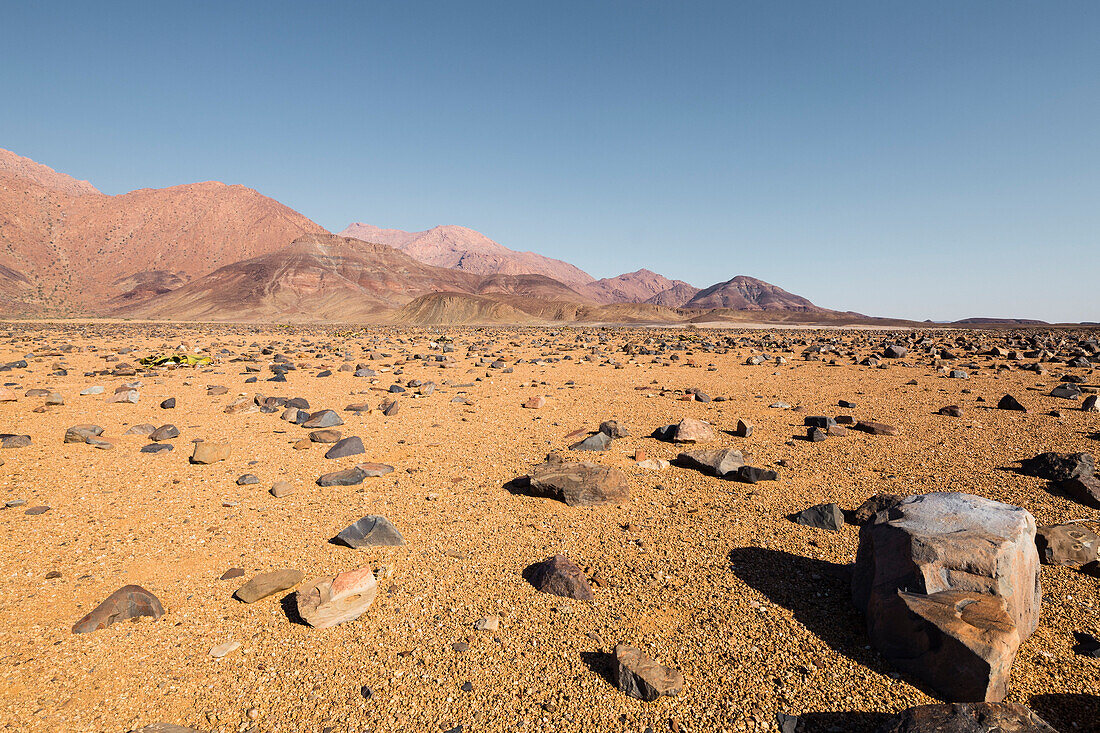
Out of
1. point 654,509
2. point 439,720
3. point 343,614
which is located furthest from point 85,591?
point 654,509

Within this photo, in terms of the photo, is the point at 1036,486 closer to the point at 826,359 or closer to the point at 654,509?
the point at 654,509

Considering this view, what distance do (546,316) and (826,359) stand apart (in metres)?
71.5

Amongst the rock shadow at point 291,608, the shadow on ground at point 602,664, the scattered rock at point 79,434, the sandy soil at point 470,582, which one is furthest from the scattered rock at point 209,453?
the shadow on ground at point 602,664

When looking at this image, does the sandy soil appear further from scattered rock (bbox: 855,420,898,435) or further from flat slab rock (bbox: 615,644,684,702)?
scattered rock (bbox: 855,420,898,435)

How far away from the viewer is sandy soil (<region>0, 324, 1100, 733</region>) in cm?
285

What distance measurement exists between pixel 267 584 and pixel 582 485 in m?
3.39

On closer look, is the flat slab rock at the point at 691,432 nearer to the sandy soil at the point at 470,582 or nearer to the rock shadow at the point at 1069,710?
the sandy soil at the point at 470,582

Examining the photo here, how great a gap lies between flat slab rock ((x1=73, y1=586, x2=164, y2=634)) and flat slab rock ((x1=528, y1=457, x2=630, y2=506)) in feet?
12.2

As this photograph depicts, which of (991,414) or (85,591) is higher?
(991,414)

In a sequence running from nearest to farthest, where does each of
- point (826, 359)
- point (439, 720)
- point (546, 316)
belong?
1. point (439, 720)
2. point (826, 359)
3. point (546, 316)

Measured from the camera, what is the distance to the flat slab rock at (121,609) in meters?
3.45

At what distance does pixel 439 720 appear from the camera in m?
2.76

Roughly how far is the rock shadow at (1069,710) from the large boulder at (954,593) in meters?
0.21

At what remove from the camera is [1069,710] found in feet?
8.96
